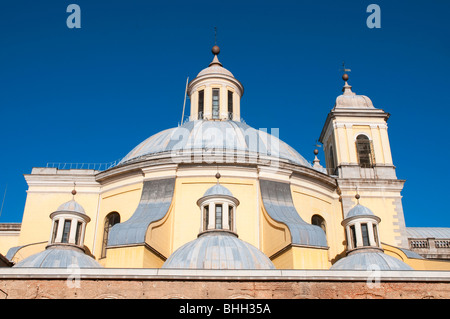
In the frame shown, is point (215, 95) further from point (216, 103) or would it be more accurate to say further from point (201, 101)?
point (201, 101)

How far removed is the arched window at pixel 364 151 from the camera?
25.4m

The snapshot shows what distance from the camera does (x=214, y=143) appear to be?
22203mm

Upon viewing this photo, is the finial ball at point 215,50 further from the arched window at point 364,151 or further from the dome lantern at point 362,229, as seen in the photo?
the dome lantern at point 362,229

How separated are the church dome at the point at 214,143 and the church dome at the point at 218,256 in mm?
6359

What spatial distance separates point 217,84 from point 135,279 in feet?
56.3

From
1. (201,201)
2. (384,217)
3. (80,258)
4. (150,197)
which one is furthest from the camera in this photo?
(384,217)

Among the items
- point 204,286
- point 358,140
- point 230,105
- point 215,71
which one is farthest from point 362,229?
point 215,71

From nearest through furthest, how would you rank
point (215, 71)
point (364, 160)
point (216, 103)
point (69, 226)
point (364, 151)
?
point (69, 226) → point (364, 160) → point (364, 151) → point (216, 103) → point (215, 71)

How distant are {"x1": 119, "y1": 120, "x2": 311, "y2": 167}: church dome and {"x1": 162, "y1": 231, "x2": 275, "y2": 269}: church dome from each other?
6.36 m

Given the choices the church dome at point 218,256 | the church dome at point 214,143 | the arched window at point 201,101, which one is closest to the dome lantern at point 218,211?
the church dome at point 218,256

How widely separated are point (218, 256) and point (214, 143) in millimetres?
8661

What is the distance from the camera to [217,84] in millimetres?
28578
